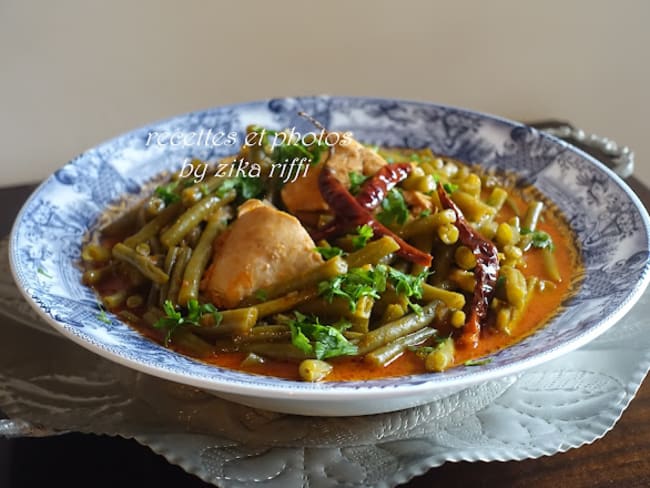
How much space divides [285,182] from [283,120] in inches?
30.8

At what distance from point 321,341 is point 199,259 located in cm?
55

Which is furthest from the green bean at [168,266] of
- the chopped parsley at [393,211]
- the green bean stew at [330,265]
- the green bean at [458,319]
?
the green bean at [458,319]

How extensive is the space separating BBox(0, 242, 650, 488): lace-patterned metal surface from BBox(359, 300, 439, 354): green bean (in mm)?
199

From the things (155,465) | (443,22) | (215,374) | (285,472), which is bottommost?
(155,465)

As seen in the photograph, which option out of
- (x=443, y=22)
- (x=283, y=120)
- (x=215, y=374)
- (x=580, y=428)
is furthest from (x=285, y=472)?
(x=443, y=22)

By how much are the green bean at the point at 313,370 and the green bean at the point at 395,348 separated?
0.13 metres

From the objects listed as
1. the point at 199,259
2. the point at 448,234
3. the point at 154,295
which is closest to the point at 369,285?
the point at 448,234

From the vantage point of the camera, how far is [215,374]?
5.49ft

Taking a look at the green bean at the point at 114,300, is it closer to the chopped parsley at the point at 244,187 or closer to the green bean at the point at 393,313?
the chopped parsley at the point at 244,187

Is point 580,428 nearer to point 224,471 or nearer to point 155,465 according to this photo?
point 224,471

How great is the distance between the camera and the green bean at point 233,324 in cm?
198

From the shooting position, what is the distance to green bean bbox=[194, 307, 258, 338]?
1.98 m

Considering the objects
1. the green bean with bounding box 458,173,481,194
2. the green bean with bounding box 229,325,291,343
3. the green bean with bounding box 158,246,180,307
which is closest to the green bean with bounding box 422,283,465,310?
the green bean with bounding box 229,325,291,343

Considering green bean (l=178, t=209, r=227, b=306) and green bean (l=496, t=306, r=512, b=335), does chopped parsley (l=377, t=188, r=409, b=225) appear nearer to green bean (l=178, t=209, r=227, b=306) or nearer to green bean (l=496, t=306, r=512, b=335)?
green bean (l=496, t=306, r=512, b=335)
